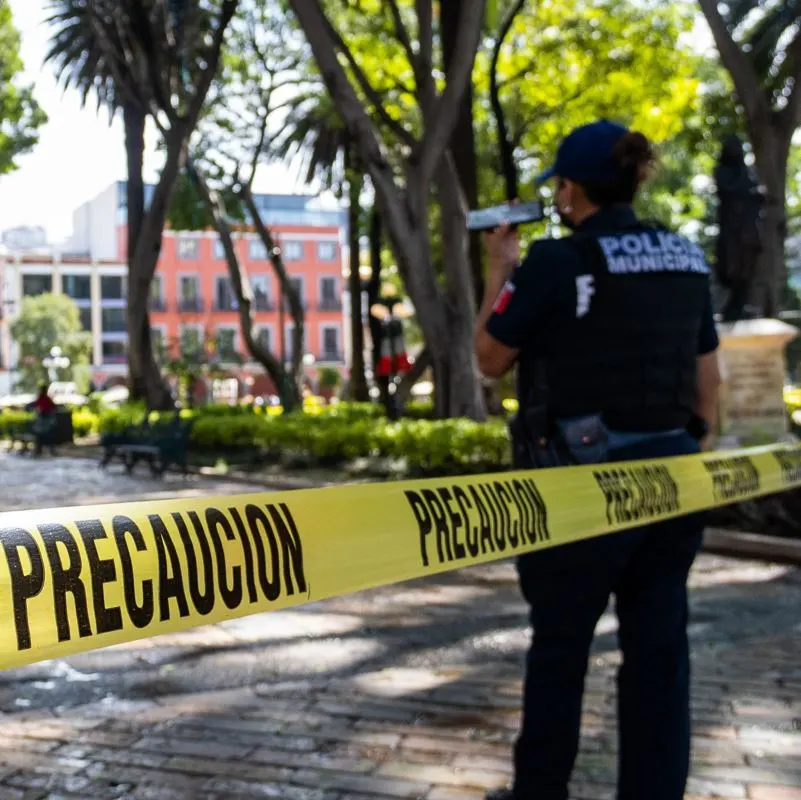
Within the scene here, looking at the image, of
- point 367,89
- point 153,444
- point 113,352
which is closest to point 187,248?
point 113,352

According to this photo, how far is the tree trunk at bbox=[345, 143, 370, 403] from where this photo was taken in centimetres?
2847

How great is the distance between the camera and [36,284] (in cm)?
8031

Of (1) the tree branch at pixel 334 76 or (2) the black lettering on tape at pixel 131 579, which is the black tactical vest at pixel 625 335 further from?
(1) the tree branch at pixel 334 76

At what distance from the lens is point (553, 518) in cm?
270

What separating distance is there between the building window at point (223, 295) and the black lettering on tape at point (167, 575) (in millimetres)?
78315

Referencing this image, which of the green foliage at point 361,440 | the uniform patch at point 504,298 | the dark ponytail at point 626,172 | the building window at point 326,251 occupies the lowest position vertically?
the green foliage at point 361,440

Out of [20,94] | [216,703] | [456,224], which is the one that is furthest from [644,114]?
[216,703]

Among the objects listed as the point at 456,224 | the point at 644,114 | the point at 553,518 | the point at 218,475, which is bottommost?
the point at 218,475

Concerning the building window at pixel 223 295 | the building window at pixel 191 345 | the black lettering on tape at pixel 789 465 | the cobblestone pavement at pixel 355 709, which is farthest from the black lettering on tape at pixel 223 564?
the building window at pixel 223 295

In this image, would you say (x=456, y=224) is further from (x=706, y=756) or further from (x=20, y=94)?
(x=20, y=94)

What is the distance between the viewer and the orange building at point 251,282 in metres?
78.8

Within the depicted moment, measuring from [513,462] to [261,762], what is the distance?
4.35ft

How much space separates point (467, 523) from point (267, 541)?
2.12 ft

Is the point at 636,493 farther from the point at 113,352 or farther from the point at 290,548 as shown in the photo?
the point at 113,352
